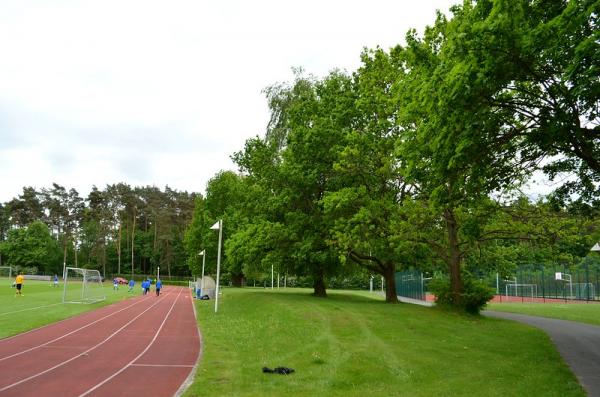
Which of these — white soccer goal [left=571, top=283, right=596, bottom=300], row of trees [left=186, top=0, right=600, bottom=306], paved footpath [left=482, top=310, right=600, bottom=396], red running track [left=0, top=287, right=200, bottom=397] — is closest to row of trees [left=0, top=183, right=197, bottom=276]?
row of trees [left=186, top=0, right=600, bottom=306]

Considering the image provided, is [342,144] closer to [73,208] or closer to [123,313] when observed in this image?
[123,313]

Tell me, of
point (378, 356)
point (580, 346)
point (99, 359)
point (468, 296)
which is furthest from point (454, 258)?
point (99, 359)

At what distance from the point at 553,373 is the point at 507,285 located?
140 ft

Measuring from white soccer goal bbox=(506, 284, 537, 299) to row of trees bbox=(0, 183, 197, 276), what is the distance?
67672mm

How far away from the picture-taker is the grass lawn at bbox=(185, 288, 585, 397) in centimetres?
975

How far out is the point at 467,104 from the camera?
11.0 metres

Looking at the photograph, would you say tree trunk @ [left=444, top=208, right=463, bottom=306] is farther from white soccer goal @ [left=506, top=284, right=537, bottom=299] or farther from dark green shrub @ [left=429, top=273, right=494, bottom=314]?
white soccer goal @ [left=506, top=284, right=537, bottom=299]

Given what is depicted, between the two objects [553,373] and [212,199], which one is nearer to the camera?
[553,373]

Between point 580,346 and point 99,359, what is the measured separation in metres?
13.7

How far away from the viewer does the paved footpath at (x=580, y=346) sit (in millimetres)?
10422

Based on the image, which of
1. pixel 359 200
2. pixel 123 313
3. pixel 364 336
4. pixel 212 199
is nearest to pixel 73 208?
pixel 212 199

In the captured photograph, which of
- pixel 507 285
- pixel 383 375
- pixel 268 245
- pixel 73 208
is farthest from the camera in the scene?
pixel 73 208

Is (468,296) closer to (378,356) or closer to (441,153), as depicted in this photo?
(378,356)

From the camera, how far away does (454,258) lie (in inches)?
939
